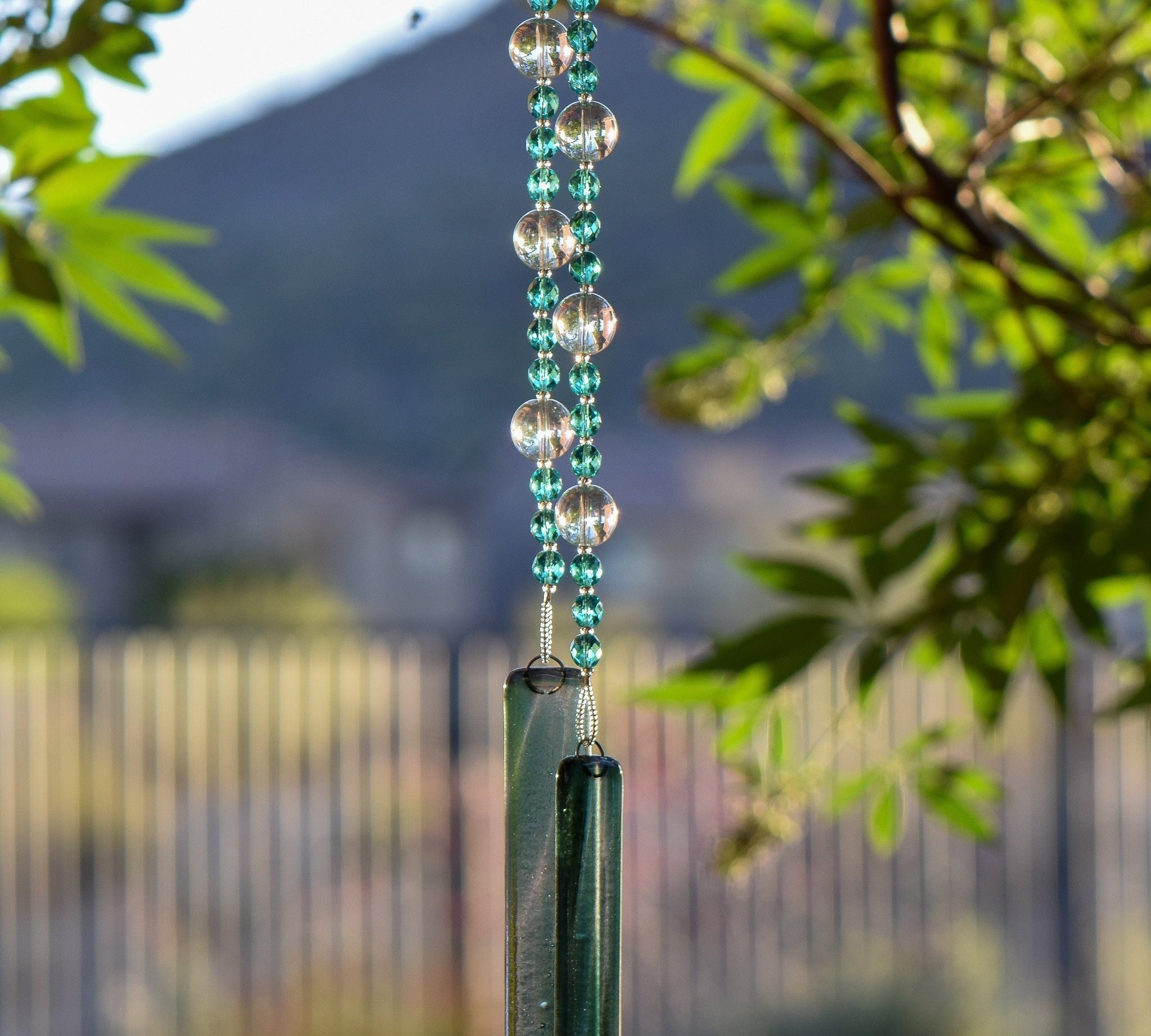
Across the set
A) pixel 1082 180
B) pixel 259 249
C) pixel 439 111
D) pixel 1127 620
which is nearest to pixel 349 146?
pixel 439 111

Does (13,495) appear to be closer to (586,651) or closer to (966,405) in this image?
(586,651)

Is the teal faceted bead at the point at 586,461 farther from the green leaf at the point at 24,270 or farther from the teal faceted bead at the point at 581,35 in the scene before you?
the green leaf at the point at 24,270

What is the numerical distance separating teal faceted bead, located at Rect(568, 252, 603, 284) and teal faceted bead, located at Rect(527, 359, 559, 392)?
30mm

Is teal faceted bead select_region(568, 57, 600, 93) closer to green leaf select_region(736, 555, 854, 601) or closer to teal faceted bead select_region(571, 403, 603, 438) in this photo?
teal faceted bead select_region(571, 403, 603, 438)

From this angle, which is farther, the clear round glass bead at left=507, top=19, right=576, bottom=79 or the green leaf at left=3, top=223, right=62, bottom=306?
the green leaf at left=3, top=223, right=62, bottom=306

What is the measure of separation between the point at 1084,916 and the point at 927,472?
2.54 metres

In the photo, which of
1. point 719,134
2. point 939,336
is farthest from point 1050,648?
point 719,134

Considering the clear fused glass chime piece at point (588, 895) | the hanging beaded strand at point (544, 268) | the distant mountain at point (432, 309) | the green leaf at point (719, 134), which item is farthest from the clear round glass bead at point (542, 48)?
the distant mountain at point (432, 309)

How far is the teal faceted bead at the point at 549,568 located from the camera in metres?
0.42

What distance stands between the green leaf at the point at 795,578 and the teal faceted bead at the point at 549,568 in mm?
411

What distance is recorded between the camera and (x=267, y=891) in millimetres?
3217

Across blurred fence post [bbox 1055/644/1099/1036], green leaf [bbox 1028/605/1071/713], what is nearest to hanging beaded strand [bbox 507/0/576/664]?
green leaf [bbox 1028/605/1071/713]

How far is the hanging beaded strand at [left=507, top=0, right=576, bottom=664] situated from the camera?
0.42m

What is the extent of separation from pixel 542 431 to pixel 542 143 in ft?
0.31
